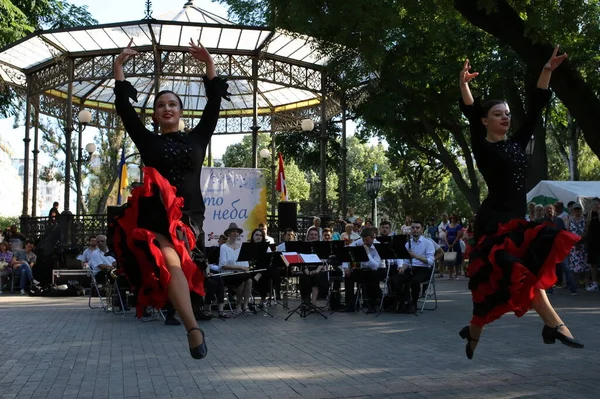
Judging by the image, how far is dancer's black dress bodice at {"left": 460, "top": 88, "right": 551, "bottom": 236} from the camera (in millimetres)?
5480

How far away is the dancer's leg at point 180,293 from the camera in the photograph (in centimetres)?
443

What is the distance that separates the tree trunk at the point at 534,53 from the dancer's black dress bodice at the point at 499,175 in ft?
12.6

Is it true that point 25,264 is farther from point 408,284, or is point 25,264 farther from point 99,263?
point 408,284

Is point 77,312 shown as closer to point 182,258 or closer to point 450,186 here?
point 182,258

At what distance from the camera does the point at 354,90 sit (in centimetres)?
2438

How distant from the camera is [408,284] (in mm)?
13117

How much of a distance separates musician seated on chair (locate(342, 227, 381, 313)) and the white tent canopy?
7.55 meters

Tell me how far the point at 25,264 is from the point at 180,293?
1733 centimetres

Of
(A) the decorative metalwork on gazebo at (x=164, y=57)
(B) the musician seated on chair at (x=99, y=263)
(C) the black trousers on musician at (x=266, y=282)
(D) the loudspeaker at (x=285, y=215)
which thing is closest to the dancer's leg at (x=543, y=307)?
(C) the black trousers on musician at (x=266, y=282)

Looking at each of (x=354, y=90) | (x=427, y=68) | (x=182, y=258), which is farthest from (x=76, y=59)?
(x=182, y=258)

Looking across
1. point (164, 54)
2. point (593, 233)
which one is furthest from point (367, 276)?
point (164, 54)

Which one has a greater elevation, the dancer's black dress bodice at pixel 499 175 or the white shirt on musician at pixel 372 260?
the dancer's black dress bodice at pixel 499 175

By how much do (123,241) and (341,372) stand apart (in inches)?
115

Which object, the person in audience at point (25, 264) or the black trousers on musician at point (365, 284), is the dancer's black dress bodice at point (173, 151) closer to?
the black trousers on musician at point (365, 284)
